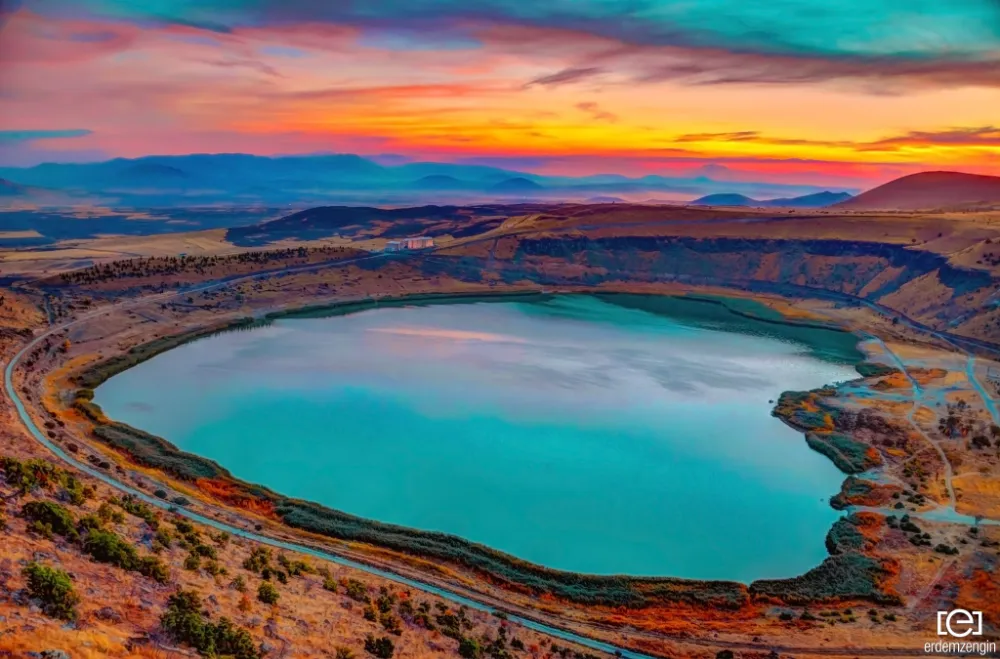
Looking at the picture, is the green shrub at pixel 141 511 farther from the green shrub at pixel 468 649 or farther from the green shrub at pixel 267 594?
the green shrub at pixel 468 649

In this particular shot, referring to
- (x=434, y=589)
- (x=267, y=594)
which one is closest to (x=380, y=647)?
(x=267, y=594)

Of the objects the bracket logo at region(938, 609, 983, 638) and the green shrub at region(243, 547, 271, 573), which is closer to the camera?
the green shrub at region(243, 547, 271, 573)

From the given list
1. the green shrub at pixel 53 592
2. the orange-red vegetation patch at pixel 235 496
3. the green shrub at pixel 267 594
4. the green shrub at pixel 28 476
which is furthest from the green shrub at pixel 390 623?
the orange-red vegetation patch at pixel 235 496

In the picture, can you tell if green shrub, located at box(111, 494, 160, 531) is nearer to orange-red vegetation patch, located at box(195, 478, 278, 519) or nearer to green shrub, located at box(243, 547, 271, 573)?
green shrub, located at box(243, 547, 271, 573)

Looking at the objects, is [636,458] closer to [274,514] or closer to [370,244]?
[274,514]

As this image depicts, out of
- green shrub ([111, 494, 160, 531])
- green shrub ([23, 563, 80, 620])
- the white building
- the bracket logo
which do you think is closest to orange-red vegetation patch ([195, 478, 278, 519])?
green shrub ([111, 494, 160, 531])

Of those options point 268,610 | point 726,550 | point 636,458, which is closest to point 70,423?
point 268,610

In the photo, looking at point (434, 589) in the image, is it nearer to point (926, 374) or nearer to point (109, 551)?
point (109, 551)
